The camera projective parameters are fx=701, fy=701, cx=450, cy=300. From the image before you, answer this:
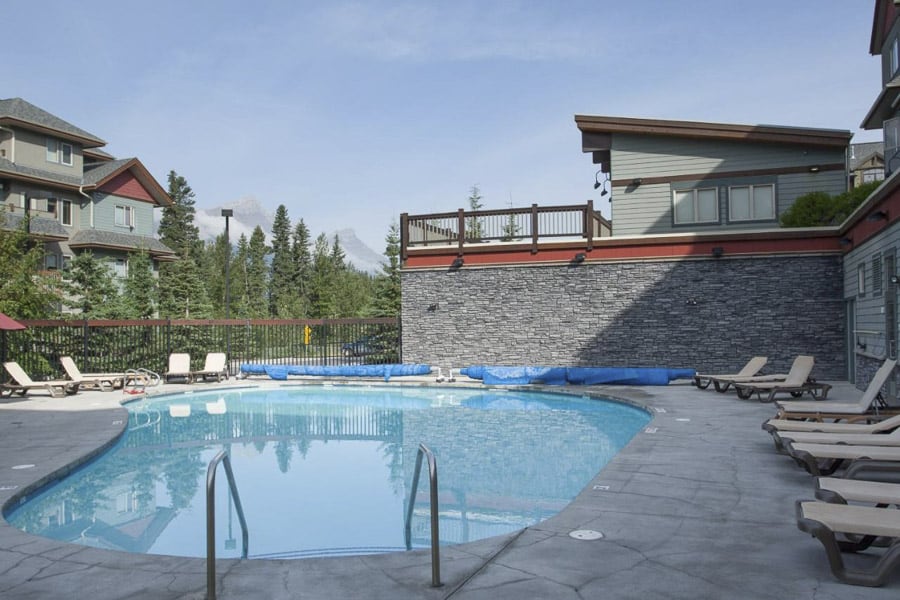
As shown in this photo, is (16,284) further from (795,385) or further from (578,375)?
(795,385)

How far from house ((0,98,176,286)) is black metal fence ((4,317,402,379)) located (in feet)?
23.1

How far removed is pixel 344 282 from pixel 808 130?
36901 mm

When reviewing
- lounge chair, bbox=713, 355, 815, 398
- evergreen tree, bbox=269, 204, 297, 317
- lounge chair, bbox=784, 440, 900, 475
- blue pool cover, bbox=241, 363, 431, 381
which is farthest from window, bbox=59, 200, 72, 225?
lounge chair, bbox=784, 440, 900, 475

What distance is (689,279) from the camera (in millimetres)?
18266

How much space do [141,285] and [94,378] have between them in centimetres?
1443

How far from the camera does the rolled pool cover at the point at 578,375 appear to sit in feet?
55.3

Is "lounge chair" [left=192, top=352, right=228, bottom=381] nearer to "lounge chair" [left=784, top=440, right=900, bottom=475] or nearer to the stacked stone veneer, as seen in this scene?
the stacked stone veneer

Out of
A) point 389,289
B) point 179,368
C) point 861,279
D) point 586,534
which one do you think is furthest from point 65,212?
point 586,534

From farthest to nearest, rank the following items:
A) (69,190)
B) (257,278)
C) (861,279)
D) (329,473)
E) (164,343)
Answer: (257,278) → (69,190) → (164,343) → (861,279) → (329,473)

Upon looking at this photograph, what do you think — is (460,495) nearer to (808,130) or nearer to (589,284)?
(589,284)

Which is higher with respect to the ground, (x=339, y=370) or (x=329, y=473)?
(x=339, y=370)

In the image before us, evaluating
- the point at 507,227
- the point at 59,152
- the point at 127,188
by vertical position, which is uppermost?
the point at 59,152

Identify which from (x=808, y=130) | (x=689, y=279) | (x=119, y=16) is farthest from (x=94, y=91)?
(x=808, y=130)

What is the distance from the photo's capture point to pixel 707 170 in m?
20.3
